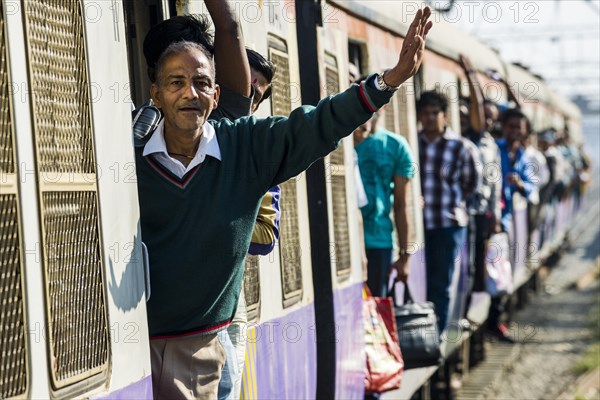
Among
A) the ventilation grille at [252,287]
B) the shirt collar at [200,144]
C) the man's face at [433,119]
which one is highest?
the man's face at [433,119]

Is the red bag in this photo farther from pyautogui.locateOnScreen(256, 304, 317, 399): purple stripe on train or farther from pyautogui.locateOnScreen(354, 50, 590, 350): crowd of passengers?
pyautogui.locateOnScreen(256, 304, 317, 399): purple stripe on train

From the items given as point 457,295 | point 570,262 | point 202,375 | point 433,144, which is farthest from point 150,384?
point 570,262

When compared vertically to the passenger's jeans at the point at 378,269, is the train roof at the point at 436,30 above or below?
above

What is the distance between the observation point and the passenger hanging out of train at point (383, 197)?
7059 mm

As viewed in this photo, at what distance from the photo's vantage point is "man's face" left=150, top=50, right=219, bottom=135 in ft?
12.0

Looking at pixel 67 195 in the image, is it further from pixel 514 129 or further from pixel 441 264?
pixel 514 129

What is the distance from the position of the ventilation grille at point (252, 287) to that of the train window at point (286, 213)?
425 mm

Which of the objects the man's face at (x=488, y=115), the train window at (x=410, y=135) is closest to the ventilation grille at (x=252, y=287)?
the train window at (x=410, y=135)

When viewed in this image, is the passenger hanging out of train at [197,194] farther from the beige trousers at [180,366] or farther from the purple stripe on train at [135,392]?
the purple stripe on train at [135,392]

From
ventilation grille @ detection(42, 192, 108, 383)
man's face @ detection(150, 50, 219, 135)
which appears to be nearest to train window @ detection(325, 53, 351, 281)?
man's face @ detection(150, 50, 219, 135)

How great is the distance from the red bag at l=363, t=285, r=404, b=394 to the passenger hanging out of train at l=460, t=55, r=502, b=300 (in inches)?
126

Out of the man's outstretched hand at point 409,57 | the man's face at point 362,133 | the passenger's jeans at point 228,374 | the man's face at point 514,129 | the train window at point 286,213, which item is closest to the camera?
the man's outstretched hand at point 409,57

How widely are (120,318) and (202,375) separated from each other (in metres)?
0.46

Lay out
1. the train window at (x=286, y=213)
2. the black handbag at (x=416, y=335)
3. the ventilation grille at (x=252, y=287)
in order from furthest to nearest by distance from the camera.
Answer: the black handbag at (x=416, y=335), the train window at (x=286, y=213), the ventilation grille at (x=252, y=287)
